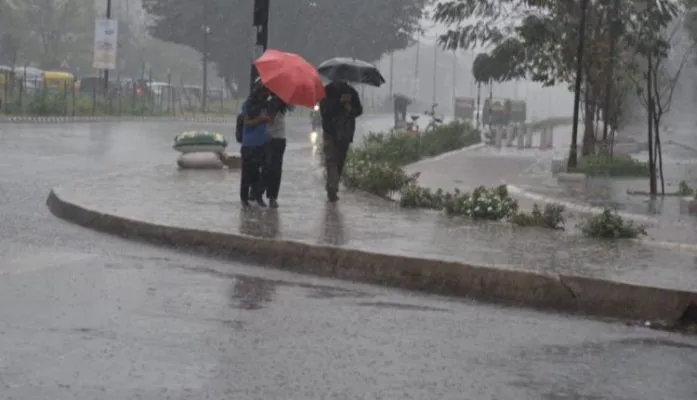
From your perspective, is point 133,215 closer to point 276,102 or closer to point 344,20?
point 276,102

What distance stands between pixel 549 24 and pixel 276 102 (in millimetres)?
14326

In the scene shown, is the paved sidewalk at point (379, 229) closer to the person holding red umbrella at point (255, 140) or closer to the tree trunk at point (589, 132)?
the person holding red umbrella at point (255, 140)

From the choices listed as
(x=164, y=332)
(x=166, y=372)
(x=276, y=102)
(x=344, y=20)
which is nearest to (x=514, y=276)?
(x=164, y=332)

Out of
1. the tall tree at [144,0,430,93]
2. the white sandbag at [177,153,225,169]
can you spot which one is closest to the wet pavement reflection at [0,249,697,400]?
the white sandbag at [177,153,225,169]

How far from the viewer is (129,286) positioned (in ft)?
28.7

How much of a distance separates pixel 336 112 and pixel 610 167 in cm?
1257

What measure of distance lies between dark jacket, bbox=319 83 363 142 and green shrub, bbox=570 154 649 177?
1146cm

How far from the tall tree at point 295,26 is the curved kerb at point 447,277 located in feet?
218

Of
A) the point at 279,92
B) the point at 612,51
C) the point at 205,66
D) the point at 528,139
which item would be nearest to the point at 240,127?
the point at 279,92

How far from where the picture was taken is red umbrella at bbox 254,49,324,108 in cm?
1307

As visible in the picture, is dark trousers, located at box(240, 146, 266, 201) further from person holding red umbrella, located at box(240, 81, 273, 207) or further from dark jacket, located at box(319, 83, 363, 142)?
dark jacket, located at box(319, 83, 363, 142)

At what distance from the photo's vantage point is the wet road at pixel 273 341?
6047 millimetres

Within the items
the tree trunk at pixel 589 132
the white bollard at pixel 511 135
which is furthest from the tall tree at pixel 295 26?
the tree trunk at pixel 589 132

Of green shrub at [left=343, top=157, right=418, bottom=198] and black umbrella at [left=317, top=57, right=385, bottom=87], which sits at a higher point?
black umbrella at [left=317, top=57, right=385, bottom=87]
